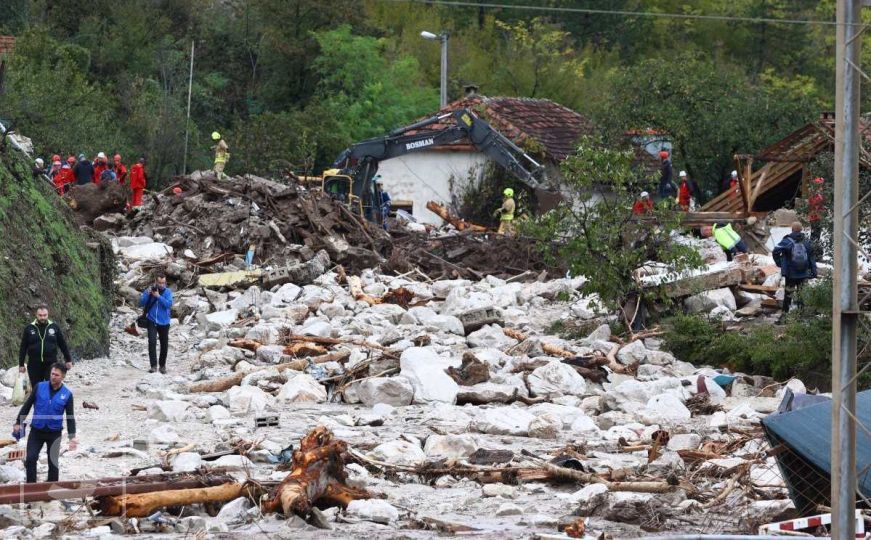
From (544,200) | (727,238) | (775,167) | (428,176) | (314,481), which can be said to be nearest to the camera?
(314,481)

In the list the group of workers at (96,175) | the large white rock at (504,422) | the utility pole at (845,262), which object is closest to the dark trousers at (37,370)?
the large white rock at (504,422)

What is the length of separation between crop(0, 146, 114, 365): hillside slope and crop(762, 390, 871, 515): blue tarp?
1137 cm

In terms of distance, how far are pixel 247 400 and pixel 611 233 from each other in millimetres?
7642

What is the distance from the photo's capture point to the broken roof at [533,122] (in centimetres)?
3988

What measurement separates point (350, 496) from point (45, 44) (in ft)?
121

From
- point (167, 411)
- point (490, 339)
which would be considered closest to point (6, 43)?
point (490, 339)

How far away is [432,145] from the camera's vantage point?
35.2 m

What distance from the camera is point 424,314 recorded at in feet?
78.4

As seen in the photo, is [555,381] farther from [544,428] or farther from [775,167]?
Answer: [775,167]

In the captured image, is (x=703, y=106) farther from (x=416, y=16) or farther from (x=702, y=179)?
(x=416, y=16)

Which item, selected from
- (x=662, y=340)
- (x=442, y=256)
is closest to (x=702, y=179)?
(x=442, y=256)

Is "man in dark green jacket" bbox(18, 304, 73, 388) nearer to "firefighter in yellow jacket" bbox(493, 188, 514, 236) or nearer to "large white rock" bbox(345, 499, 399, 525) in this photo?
"large white rock" bbox(345, 499, 399, 525)

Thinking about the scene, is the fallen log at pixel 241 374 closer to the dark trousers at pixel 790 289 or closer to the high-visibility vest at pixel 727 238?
the dark trousers at pixel 790 289

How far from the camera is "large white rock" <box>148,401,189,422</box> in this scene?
15.5m
